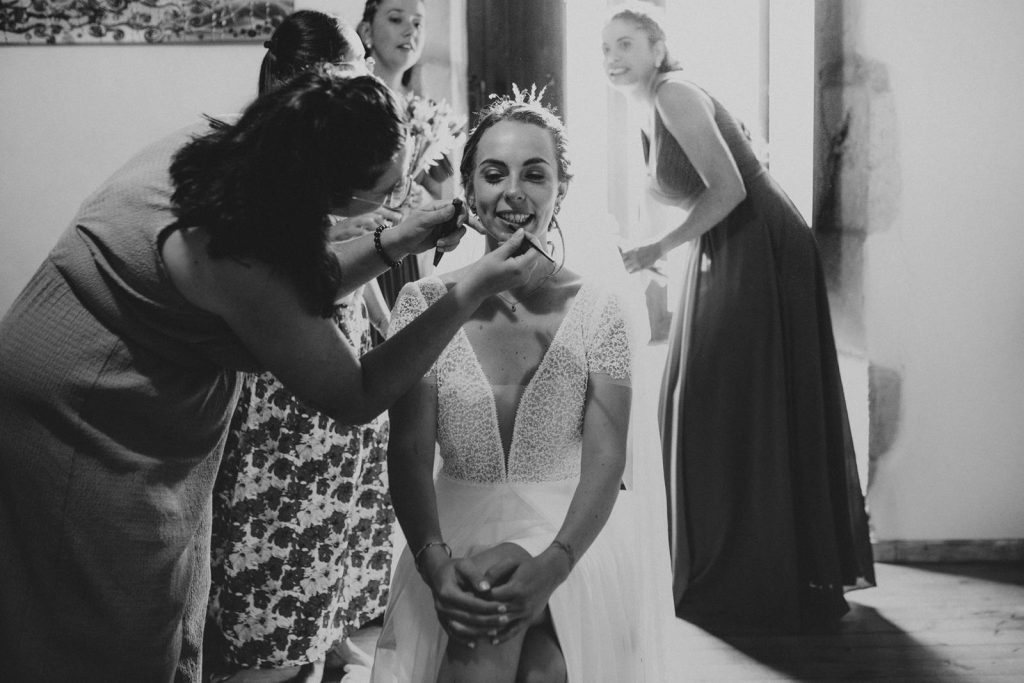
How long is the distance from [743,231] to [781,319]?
1.01ft

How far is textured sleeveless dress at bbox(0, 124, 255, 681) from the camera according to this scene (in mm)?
1209

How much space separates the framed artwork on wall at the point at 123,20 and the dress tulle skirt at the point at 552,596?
2.00 m

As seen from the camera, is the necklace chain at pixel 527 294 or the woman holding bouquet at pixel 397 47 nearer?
the necklace chain at pixel 527 294

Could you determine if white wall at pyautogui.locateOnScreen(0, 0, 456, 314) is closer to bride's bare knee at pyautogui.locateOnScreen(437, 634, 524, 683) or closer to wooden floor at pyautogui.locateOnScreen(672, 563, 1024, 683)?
wooden floor at pyautogui.locateOnScreen(672, 563, 1024, 683)

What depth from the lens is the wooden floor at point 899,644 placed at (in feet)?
8.14

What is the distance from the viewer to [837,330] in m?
3.25

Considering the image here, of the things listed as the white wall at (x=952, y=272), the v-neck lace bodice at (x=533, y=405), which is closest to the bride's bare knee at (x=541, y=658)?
the v-neck lace bodice at (x=533, y=405)

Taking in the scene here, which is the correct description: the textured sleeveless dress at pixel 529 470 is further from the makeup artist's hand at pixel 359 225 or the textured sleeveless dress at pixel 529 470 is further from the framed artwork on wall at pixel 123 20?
the framed artwork on wall at pixel 123 20

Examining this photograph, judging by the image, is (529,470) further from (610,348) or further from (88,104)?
(88,104)

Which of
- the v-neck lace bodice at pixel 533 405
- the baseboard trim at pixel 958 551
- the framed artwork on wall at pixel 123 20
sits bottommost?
the baseboard trim at pixel 958 551

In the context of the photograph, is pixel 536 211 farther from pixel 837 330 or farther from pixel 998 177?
pixel 998 177

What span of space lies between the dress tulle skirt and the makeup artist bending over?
437 mm

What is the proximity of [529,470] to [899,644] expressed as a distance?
1565 mm

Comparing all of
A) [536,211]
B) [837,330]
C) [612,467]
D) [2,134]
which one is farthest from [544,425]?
[2,134]
